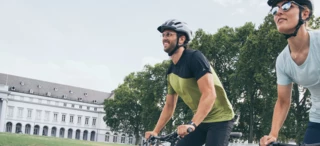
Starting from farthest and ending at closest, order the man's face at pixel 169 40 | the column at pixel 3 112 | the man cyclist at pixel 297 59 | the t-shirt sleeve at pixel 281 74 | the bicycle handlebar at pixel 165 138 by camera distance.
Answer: the column at pixel 3 112 < the man's face at pixel 169 40 < the bicycle handlebar at pixel 165 138 < the t-shirt sleeve at pixel 281 74 < the man cyclist at pixel 297 59

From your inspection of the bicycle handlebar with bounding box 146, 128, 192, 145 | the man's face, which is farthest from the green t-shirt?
the bicycle handlebar with bounding box 146, 128, 192, 145

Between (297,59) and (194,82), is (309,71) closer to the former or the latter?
(297,59)

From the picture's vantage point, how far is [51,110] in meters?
121

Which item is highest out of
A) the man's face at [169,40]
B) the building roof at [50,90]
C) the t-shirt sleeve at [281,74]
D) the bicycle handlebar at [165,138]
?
the building roof at [50,90]

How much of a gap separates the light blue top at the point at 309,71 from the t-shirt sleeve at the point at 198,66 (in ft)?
2.46

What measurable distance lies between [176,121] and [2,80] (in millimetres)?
79265

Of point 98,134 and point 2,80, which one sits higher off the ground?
point 2,80

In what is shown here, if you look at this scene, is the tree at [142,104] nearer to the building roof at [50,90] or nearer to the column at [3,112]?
the column at [3,112]

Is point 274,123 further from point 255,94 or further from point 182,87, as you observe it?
point 255,94

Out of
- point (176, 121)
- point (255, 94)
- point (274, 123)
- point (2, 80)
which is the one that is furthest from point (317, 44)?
point (2, 80)

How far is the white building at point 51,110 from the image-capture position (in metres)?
113

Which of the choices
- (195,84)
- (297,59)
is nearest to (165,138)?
(195,84)

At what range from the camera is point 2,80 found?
115062 millimetres

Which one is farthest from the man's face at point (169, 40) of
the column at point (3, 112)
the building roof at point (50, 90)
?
the building roof at point (50, 90)
